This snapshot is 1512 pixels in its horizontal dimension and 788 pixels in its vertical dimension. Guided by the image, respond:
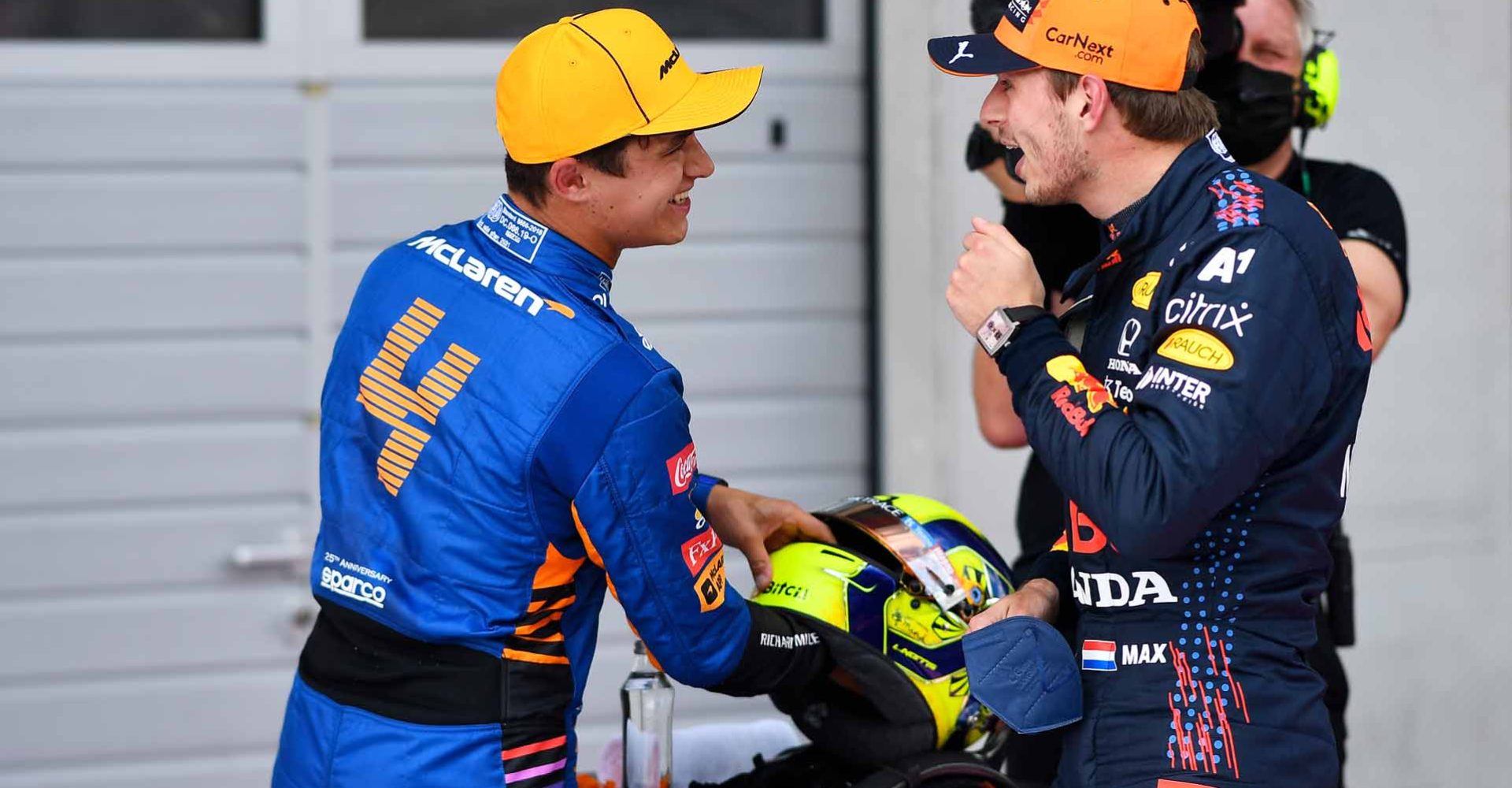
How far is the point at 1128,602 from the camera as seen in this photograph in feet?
6.98

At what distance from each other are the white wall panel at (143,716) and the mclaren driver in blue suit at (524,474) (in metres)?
2.94

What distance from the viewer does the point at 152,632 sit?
5.21 meters

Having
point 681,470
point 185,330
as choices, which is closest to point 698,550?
point 681,470

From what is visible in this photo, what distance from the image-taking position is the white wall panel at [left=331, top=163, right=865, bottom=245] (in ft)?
17.3

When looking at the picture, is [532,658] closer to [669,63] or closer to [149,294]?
[669,63]

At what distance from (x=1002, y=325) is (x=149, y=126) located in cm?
380

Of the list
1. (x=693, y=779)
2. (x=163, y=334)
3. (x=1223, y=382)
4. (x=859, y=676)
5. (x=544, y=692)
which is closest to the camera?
(x=1223, y=382)

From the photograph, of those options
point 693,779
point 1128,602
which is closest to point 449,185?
point 693,779

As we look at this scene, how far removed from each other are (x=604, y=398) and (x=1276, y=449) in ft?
2.89

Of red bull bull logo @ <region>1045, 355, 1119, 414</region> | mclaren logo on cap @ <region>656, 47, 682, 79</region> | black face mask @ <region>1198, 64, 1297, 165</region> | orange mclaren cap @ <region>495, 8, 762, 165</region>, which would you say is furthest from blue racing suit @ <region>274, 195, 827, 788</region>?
black face mask @ <region>1198, 64, 1297, 165</region>

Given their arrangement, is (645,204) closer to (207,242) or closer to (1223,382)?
(1223,382)

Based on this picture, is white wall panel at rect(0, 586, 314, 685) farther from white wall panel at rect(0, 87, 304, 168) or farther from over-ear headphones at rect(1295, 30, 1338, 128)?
over-ear headphones at rect(1295, 30, 1338, 128)

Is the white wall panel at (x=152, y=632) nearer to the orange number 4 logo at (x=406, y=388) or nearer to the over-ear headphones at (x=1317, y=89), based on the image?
the orange number 4 logo at (x=406, y=388)

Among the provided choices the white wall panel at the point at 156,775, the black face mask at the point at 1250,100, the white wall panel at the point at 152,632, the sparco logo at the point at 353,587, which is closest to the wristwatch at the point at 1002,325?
the sparco logo at the point at 353,587
